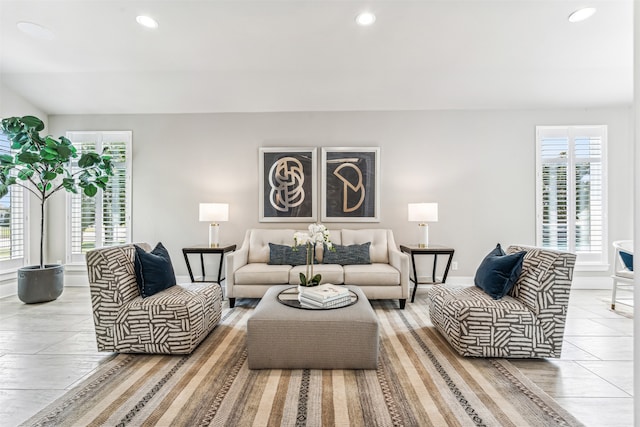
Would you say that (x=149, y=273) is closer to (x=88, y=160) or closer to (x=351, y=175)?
(x=88, y=160)

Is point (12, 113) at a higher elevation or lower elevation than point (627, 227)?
higher

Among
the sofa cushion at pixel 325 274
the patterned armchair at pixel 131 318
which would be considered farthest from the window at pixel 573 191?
the patterned armchair at pixel 131 318

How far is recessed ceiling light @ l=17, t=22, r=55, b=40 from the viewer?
3.25 m

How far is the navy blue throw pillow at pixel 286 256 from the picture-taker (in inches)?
157

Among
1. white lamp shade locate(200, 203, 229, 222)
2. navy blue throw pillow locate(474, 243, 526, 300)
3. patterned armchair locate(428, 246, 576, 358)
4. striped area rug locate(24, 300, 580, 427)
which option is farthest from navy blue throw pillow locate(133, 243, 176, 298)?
navy blue throw pillow locate(474, 243, 526, 300)

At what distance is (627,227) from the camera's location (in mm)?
4590

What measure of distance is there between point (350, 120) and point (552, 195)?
10.7 ft

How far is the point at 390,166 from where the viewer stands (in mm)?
4781

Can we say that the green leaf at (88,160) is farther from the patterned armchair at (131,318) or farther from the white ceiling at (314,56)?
the patterned armchair at (131,318)

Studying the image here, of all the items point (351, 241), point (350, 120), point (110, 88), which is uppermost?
point (110, 88)

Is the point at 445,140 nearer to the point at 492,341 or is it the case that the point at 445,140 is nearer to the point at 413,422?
the point at 492,341

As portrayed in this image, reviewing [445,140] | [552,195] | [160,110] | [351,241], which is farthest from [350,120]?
[552,195]

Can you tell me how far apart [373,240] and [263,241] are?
1.55 m

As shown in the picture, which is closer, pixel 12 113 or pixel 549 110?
pixel 12 113
